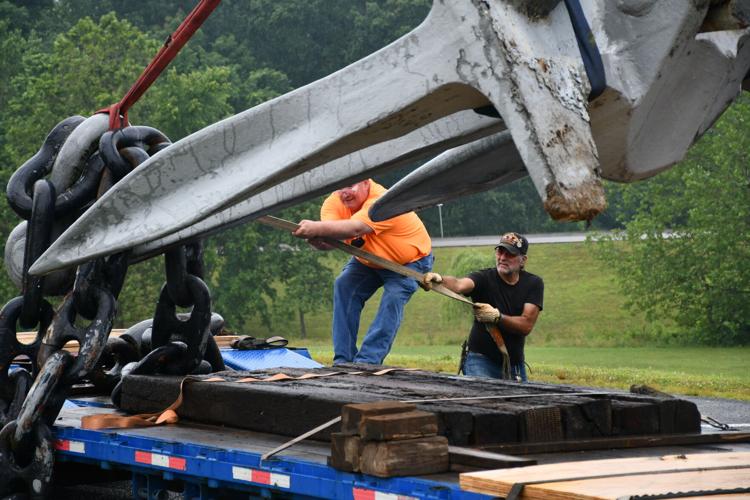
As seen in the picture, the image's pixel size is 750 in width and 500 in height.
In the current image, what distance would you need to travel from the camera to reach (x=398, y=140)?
6059 millimetres

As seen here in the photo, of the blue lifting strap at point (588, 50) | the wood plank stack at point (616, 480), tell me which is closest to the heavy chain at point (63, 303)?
the blue lifting strap at point (588, 50)

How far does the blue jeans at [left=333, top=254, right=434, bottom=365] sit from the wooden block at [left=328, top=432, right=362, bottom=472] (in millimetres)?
4107

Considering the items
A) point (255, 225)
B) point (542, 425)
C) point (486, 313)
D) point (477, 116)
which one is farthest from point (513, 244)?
point (255, 225)

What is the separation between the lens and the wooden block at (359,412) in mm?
4598

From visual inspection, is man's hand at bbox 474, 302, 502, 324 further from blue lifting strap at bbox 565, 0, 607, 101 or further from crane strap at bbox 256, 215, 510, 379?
blue lifting strap at bbox 565, 0, 607, 101

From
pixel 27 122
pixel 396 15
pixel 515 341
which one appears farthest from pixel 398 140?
pixel 396 15

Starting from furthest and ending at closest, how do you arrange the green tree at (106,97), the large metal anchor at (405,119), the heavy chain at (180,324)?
the green tree at (106,97) < the heavy chain at (180,324) < the large metal anchor at (405,119)

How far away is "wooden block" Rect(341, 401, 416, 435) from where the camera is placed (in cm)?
460

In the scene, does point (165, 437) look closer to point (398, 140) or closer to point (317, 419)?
point (317, 419)

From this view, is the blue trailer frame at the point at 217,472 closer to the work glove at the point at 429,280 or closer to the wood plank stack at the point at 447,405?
the wood plank stack at the point at 447,405

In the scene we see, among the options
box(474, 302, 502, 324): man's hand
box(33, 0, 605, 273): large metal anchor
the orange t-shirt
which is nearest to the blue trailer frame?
box(33, 0, 605, 273): large metal anchor

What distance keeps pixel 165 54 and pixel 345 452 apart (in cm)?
312

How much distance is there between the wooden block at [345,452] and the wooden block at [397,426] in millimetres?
49

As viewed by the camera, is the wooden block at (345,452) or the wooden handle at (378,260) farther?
the wooden handle at (378,260)
